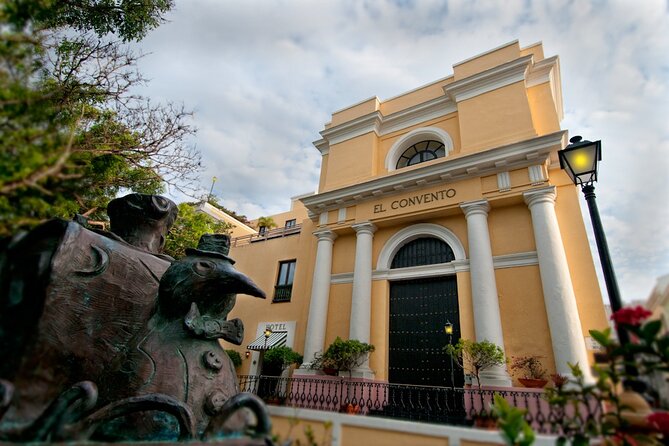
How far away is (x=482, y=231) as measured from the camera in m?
9.66

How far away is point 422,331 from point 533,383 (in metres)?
Result: 3.34

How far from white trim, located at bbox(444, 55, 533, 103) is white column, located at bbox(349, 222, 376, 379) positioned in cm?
594

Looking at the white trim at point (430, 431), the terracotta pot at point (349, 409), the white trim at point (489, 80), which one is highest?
the white trim at point (489, 80)

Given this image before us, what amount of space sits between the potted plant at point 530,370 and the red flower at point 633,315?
6327 mm

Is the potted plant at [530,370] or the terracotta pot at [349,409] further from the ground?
the potted plant at [530,370]

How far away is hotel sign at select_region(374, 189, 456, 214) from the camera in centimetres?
1072

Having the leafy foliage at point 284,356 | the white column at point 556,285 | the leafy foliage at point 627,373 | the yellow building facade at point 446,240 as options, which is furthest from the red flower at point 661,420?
the leafy foliage at point 284,356

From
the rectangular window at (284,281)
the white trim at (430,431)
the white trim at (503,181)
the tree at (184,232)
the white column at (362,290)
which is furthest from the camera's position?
the rectangular window at (284,281)

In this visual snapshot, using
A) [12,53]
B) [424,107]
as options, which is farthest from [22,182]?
[424,107]

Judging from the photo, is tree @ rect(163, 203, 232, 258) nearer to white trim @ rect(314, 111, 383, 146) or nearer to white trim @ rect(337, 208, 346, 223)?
white trim @ rect(337, 208, 346, 223)

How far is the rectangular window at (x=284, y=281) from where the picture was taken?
14.2 meters

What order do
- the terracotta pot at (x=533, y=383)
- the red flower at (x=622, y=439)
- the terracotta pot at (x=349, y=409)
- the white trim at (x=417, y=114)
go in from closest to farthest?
the red flower at (x=622, y=439), the terracotta pot at (x=533, y=383), the terracotta pot at (x=349, y=409), the white trim at (x=417, y=114)

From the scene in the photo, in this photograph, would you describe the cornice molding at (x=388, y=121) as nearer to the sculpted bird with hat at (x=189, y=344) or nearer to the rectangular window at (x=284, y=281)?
the rectangular window at (x=284, y=281)

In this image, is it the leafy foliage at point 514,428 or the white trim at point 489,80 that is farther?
the white trim at point 489,80
